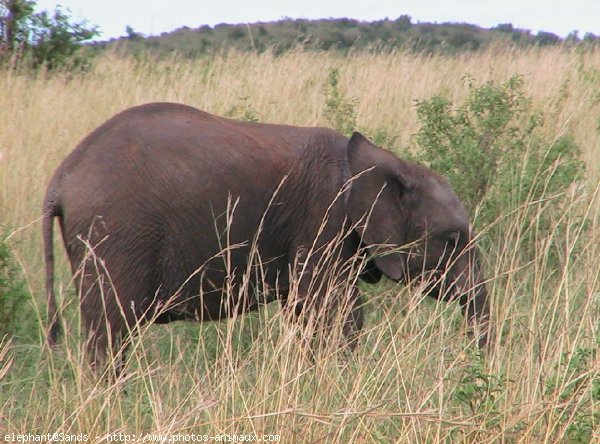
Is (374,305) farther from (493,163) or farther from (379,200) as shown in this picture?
→ (493,163)

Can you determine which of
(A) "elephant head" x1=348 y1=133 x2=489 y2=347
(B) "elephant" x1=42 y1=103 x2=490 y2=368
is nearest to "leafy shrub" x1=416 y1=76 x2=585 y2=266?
(A) "elephant head" x1=348 y1=133 x2=489 y2=347

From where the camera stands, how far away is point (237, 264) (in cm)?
527

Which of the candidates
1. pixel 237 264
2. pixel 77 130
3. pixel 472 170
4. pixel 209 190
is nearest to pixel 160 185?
pixel 209 190

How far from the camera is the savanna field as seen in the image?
382cm

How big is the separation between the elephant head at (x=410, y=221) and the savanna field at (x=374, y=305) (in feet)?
0.59

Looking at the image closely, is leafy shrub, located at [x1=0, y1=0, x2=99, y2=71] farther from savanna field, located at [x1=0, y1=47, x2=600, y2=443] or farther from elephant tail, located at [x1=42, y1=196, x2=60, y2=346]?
elephant tail, located at [x1=42, y1=196, x2=60, y2=346]

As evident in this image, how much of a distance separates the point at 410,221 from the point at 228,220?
1.40 metres

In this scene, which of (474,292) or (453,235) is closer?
(474,292)

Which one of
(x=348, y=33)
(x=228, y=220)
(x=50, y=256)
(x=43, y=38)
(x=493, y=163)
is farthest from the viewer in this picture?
(x=348, y=33)

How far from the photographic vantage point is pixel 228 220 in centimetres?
466

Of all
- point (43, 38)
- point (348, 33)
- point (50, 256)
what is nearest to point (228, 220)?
point (50, 256)

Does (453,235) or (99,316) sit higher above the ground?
(453,235)

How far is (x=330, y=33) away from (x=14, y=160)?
26.3 meters

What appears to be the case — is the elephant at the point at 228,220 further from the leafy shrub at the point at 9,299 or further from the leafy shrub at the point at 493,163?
the leafy shrub at the point at 493,163
